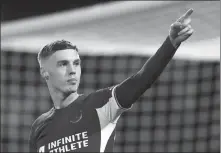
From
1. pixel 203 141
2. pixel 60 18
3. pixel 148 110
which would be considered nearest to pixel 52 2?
pixel 60 18

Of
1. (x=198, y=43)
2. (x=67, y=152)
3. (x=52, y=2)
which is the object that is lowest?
(x=67, y=152)

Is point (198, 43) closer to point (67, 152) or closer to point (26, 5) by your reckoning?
point (26, 5)

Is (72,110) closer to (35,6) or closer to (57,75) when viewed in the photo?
(57,75)

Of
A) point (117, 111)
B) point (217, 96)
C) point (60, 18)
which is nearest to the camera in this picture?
point (117, 111)

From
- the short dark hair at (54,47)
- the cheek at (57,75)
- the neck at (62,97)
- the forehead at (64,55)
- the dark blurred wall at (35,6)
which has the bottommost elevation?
the neck at (62,97)

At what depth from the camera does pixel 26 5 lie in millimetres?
1489

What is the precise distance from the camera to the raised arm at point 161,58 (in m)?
1.04

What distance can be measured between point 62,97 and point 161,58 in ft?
0.95

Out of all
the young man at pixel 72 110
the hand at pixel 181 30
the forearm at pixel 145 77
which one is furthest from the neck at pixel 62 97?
the hand at pixel 181 30

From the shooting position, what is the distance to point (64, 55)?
118 centimetres

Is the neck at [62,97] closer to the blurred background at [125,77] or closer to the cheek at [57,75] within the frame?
the cheek at [57,75]

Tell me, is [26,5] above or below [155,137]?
above

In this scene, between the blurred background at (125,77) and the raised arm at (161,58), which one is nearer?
the raised arm at (161,58)

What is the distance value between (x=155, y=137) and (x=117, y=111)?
1.66m
